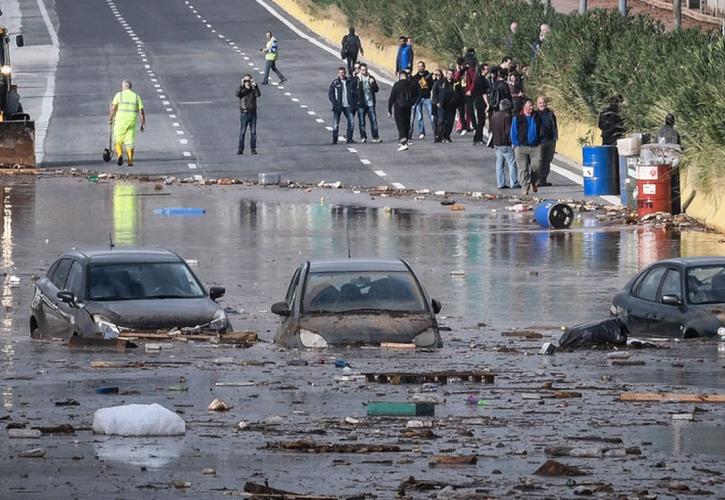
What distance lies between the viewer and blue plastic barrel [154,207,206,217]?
124ft

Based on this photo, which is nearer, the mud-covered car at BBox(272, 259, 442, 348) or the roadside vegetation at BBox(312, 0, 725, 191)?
the mud-covered car at BBox(272, 259, 442, 348)

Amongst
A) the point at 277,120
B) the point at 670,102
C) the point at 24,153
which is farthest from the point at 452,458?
the point at 277,120

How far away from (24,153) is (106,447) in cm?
3309

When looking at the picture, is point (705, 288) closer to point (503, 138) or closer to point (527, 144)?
point (527, 144)

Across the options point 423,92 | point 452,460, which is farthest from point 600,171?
point 452,460

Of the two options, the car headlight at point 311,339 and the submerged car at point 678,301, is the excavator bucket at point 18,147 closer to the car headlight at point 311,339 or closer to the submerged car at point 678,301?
the submerged car at point 678,301

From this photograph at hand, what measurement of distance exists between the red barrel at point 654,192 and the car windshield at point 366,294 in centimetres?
1606

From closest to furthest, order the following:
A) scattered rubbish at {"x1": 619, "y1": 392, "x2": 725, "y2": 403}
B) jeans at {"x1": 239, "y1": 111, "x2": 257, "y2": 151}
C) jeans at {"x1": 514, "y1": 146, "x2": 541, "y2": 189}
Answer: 1. scattered rubbish at {"x1": 619, "y1": 392, "x2": 725, "y2": 403}
2. jeans at {"x1": 514, "y1": 146, "x2": 541, "y2": 189}
3. jeans at {"x1": 239, "y1": 111, "x2": 257, "y2": 151}

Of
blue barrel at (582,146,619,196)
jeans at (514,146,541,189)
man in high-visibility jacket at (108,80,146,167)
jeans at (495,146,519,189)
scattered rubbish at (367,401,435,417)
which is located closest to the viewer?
scattered rubbish at (367,401,435,417)

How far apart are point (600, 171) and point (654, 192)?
349 cm

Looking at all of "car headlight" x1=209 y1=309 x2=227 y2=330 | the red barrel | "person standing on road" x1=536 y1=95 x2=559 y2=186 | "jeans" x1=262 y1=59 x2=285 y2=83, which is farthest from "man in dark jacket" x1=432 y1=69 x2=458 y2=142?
"car headlight" x1=209 y1=309 x2=227 y2=330

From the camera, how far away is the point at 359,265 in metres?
Result: 20.8

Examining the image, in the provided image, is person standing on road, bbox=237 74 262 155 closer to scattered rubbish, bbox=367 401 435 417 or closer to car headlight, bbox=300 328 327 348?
car headlight, bbox=300 328 327 348

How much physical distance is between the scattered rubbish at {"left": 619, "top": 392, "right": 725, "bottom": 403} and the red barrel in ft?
65.2
